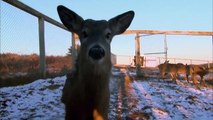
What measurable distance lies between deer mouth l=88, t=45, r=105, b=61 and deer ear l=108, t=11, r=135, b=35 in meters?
1.08

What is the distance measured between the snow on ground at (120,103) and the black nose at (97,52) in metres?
3.46

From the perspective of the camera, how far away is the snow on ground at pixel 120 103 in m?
8.20

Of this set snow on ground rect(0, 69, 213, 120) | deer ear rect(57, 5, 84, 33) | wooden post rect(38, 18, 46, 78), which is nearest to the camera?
deer ear rect(57, 5, 84, 33)

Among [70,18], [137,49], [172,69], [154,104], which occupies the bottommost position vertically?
[154,104]

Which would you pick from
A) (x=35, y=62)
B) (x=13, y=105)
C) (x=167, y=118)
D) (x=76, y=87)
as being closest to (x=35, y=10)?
(x=35, y=62)

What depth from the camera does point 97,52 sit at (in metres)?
4.60

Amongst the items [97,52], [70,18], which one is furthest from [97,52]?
[70,18]

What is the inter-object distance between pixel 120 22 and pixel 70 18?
84 cm

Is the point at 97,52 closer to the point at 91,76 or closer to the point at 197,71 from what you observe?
the point at 91,76

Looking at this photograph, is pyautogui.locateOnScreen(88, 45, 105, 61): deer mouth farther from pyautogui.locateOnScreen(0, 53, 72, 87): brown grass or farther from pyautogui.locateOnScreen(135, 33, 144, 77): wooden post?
pyautogui.locateOnScreen(135, 33, 144, 77): wooden post

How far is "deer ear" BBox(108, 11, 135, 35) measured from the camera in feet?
19.0

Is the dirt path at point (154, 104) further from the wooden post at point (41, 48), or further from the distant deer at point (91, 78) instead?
the distant deer at point (91, 78)

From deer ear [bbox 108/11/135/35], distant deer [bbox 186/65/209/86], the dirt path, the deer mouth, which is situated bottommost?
the dirt path

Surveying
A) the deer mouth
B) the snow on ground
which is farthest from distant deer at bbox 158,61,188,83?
the deer mouth
